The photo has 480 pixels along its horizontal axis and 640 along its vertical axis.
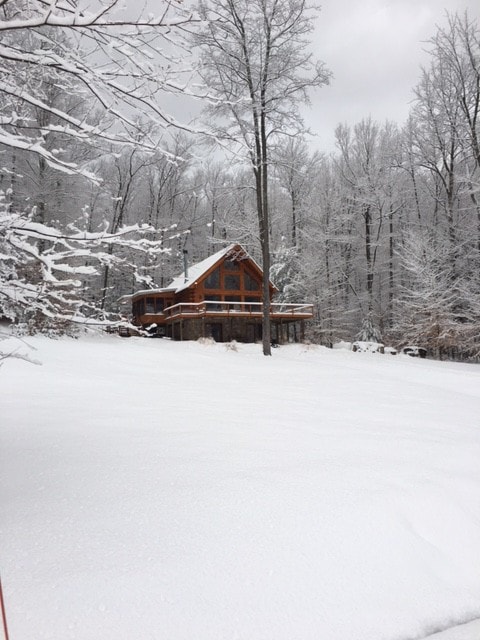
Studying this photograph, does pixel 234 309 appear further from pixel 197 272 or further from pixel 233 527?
pixel 233 527

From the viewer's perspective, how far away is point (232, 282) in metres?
24.1

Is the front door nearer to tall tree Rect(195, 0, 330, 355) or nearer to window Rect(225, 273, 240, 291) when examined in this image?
window Rect(225, 273, 240, 291)

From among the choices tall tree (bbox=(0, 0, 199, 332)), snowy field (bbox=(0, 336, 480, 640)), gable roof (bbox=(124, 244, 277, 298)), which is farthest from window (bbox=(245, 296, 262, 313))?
tall tree (bbox=(0, 0, 199, 332))

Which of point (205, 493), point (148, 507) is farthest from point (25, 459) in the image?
point (205, 493)

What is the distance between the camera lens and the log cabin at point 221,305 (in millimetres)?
21375

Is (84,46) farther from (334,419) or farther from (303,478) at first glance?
(334,419)

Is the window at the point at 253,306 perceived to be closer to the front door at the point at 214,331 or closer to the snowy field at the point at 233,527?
the front door at the point at 214,331

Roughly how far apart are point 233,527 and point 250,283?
22.9m

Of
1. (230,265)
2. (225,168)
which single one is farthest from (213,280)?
(225,168)

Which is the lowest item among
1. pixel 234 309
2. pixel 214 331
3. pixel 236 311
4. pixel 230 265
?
pixel 214 331

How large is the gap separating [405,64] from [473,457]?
822 inches

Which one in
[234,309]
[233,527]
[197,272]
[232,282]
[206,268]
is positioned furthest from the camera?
[232,282]

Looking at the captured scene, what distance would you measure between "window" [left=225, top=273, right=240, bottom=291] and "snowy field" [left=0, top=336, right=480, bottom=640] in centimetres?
2005

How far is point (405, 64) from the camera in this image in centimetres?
1822
